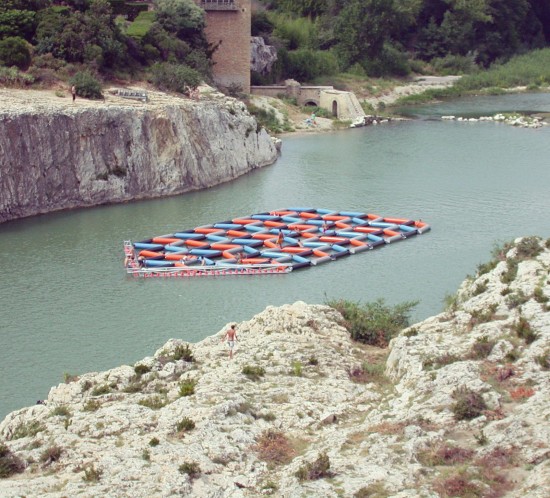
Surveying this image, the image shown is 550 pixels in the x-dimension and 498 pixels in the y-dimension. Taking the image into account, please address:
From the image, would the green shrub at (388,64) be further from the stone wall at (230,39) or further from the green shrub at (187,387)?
the green shrub at (187,387)

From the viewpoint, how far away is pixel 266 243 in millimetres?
52938

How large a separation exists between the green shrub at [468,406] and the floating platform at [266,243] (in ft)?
81.7

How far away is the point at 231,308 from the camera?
4322 cm

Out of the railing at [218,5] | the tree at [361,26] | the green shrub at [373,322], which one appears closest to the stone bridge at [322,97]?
the railing at [218,5]

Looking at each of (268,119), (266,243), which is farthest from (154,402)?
(268,119)

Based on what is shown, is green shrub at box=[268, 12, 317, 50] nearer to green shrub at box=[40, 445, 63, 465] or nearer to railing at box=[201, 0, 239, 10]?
railing at box=[201, 0, 239, 10]

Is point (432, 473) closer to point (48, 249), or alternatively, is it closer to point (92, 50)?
point (48, 249)

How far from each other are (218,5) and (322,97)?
14.6 meters

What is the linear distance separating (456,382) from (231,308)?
18.8m

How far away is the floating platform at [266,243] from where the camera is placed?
1933 inches

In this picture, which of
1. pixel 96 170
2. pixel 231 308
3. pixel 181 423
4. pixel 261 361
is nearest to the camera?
pixel 181 423

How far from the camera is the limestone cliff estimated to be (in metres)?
58.5

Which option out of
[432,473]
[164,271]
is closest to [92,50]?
[164,271]

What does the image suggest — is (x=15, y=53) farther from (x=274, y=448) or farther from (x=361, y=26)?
(x=361, y=26)
